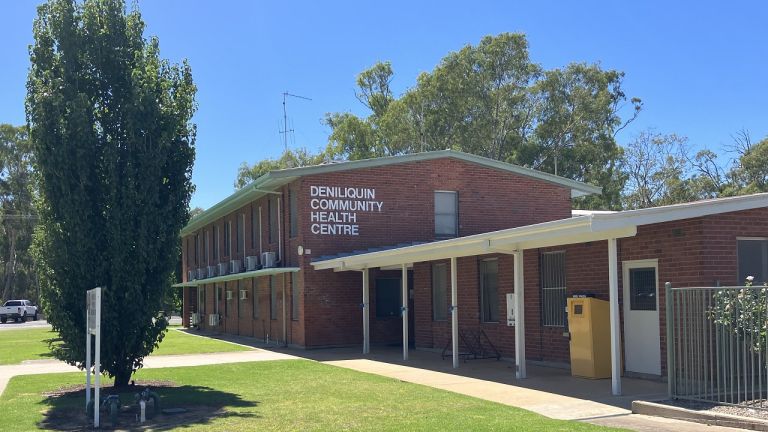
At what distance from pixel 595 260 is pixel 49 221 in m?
10.2

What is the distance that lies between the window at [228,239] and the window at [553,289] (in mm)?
18920

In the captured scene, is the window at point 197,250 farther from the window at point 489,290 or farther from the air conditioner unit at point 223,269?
the window at point 489,290

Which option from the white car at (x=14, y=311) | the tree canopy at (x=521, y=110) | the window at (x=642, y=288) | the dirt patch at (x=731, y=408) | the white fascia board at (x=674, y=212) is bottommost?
the white car at (x=14, y=311)

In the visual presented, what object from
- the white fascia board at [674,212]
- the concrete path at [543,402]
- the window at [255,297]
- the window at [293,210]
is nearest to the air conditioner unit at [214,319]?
the window at [255,297]

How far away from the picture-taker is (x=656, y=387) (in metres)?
12.9

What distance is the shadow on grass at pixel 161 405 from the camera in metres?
10.9

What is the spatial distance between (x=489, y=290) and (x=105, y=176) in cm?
937

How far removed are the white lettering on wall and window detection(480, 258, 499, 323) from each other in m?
5.72

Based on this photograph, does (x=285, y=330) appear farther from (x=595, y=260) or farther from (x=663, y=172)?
(x=663, y=172)

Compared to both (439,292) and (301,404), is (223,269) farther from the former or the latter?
(301,404)

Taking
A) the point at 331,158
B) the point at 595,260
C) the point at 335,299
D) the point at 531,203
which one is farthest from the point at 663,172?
the point at 595,260

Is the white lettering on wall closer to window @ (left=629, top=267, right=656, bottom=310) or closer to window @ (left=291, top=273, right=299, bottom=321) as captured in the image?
window @ (left=291, top=273, right=299, bottom=321)

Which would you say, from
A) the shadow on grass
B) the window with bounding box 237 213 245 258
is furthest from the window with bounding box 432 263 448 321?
the window with bounding box 237 213 245 258

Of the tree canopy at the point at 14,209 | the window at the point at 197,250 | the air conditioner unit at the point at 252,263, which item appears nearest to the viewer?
the air conditioner unit at the point at 252,263
